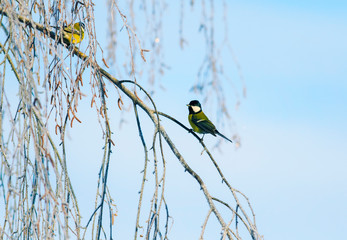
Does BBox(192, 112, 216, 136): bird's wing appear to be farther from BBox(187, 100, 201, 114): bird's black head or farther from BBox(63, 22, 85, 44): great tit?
BBox(63, 22, 85, 44): great tit

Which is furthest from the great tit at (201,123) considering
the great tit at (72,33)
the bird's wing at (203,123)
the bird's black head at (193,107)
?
the great tit at (72,33)

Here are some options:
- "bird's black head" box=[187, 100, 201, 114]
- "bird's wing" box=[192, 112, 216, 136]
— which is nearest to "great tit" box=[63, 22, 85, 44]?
"bird's wing" box=[192, 112, 216, 136]

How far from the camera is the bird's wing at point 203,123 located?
484 centimetres

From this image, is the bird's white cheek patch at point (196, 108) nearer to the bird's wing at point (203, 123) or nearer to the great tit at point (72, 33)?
the bird's wing at point (203, 123)

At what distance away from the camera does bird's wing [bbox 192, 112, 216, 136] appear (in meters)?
4.84

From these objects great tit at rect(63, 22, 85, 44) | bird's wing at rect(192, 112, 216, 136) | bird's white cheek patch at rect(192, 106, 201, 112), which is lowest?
great tit at rect(63, 22, 85, 44)

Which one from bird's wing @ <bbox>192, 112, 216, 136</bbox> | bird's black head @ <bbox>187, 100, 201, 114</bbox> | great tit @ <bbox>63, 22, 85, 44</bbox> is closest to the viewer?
great tit @ <bbox>63, 22, 85, 44</bbox>

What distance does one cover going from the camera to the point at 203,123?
16.1 ft

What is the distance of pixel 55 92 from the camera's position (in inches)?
97.7

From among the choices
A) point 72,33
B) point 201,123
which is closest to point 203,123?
point 201,123

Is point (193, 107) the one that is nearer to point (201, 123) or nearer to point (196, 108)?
point (196, 108)

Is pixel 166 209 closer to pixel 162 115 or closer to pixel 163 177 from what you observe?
pixel 163 177

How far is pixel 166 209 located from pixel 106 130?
47 centimetres

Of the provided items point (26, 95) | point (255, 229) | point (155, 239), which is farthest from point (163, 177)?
point (26, 95)
